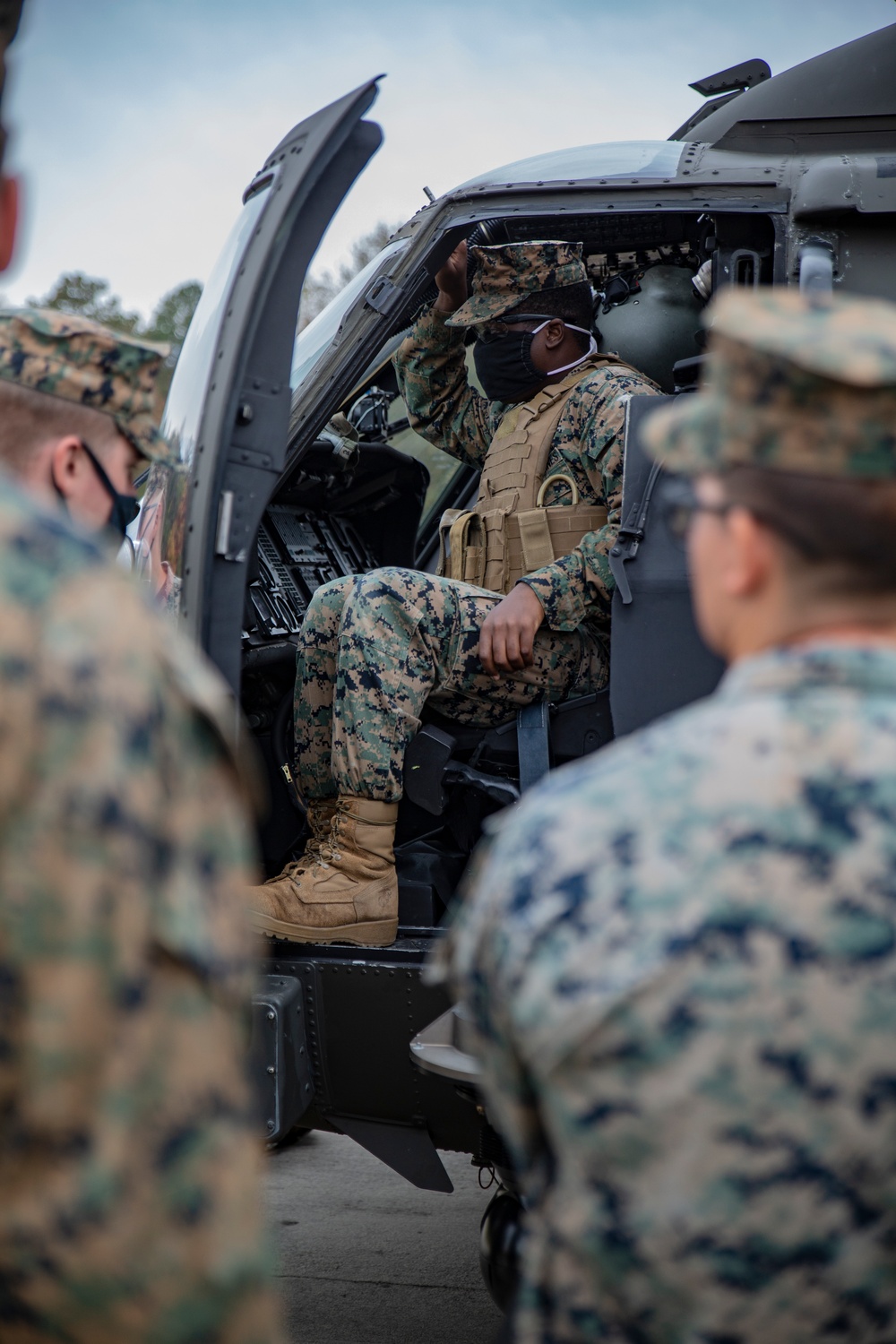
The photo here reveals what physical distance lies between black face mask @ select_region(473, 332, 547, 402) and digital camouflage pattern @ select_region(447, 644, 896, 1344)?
2.55 m

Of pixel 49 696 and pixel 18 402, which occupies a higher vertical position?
pixel 18 402

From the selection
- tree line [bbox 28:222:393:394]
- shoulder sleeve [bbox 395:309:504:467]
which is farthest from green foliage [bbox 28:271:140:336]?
shoulder sleeve [bbox 395:309:504:467]

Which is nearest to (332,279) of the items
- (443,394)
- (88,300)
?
(88,300)

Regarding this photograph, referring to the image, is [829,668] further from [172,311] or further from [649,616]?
[172,311]

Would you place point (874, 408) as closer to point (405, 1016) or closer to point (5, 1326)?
point (5, 1326)

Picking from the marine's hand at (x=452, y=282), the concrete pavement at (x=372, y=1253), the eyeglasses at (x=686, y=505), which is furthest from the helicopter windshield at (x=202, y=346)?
the concrete pavement at (x=372, y=1253)

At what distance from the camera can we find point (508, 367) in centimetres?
348

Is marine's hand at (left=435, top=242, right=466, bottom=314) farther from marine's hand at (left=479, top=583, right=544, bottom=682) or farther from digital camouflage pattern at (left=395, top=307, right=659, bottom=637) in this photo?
marine's hand at (left=479, top=583, right=544, bottom=682)

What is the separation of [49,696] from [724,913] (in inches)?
21.2

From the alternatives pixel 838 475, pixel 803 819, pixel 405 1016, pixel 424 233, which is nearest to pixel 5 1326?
pixel 803 819

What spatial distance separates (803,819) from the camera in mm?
986

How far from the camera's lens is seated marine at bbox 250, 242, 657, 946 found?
9.40 ft

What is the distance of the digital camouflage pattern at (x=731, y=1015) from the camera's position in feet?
3.21

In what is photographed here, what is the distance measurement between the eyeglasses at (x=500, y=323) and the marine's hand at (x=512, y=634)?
0.90 metres
